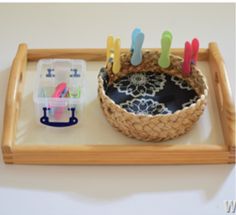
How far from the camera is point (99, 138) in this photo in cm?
92

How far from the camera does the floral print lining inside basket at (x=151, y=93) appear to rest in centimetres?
95

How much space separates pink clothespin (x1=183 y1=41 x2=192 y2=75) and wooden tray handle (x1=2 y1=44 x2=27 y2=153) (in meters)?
0.33

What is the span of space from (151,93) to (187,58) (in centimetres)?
10

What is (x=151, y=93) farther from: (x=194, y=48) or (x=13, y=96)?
(x=13, y=96)

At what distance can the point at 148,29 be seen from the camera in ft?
3.83

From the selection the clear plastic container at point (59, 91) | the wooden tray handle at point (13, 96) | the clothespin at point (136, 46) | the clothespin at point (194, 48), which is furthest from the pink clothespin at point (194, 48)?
the wooden tray handle at point (13, 96)

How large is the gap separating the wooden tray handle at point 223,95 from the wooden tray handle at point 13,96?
39 centimetres

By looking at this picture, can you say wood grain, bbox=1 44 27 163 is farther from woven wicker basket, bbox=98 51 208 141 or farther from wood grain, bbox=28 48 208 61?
woven wicker basket, bbox=98 51 208 141

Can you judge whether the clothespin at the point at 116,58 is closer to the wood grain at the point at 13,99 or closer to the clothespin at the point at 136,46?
the clothespin at the point at 136,46

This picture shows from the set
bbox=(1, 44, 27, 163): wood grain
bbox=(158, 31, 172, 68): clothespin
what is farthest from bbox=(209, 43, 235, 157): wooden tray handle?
bbox=(1, 44, 27, 163): wood grain

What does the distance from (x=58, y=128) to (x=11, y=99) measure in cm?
10

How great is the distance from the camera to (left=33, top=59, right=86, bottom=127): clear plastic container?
3.09 ft

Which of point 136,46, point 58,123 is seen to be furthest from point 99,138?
point 136,46

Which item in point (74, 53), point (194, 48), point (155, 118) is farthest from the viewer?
point (74, 53)
